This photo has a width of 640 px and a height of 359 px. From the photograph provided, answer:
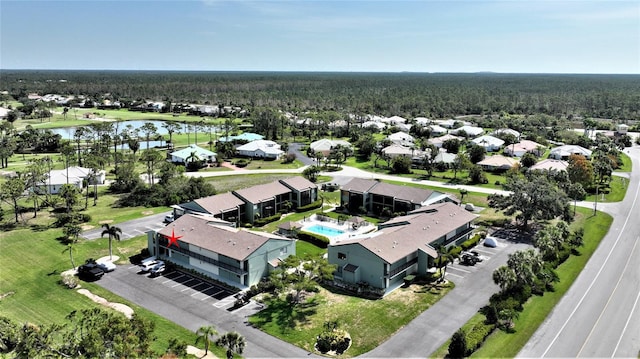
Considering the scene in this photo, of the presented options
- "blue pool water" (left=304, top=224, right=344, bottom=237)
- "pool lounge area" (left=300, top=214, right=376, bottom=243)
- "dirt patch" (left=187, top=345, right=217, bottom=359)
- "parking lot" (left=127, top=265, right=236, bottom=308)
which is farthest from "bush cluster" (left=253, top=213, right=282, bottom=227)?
"dirt patch" (left=187, top=345, right=217, bottom=359)

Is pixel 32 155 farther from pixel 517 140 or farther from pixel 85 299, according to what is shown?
pixel 517 140

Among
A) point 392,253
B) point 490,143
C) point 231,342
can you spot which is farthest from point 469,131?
point 231,342

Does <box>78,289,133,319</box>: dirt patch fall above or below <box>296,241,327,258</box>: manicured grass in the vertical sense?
below

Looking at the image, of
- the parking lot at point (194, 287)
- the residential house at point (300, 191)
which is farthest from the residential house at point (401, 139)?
the parking lot at point (194, 287)

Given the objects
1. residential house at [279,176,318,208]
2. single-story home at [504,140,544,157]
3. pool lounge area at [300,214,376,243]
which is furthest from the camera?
single-story home at [504,140,544,157]

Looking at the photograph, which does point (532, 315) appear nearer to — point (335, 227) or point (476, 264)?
point (476, 264)

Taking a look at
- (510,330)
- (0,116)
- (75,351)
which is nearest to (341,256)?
(510,330)

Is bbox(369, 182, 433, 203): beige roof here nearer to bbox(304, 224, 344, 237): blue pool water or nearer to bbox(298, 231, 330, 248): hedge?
bbox(304, 224, 344, 237): blue pool water
